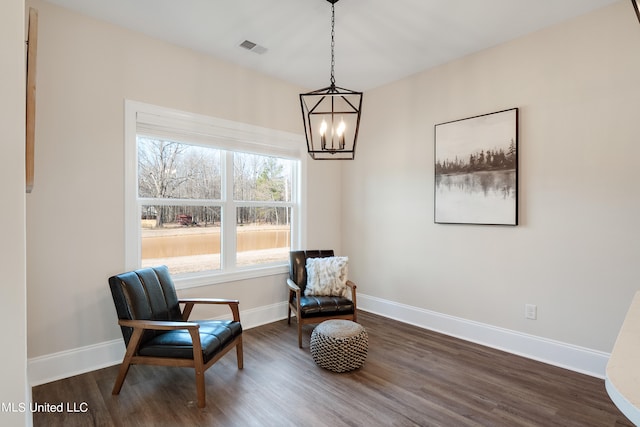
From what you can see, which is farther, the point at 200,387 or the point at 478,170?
the point at 478,170

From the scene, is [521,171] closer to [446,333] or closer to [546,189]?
[546,189]

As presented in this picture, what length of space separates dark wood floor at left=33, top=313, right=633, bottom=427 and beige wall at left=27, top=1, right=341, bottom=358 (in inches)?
20.6

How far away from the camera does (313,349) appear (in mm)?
2822

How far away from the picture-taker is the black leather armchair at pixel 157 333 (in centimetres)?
226

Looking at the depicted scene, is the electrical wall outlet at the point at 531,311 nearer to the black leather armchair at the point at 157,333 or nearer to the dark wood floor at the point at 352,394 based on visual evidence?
the dark wood floor at the point at 352,394

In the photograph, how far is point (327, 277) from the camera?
12.0 ft

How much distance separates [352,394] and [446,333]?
167cm

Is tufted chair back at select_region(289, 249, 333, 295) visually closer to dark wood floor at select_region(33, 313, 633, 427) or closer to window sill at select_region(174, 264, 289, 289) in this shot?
window sill at select_region(174, 264, 289, 289)

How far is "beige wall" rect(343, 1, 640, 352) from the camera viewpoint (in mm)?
2592

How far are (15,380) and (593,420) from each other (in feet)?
10.3

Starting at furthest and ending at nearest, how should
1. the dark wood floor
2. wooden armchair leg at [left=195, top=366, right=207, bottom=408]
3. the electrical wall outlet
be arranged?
the electrical wall outlet
wooden armchair leg at [left=195, top=366, right=207, bottom=408]
the dark wood floor

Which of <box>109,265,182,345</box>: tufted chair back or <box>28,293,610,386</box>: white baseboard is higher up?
<box>109,265,182,345</box>: tufted chair back

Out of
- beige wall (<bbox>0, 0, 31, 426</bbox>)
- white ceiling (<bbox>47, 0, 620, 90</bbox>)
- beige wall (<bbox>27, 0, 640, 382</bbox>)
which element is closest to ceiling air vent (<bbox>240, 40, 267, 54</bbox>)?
white ceiling (<bbox>47, 0, 620, 90</bbox>)

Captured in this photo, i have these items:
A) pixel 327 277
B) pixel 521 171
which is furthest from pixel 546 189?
pixel 327 277
